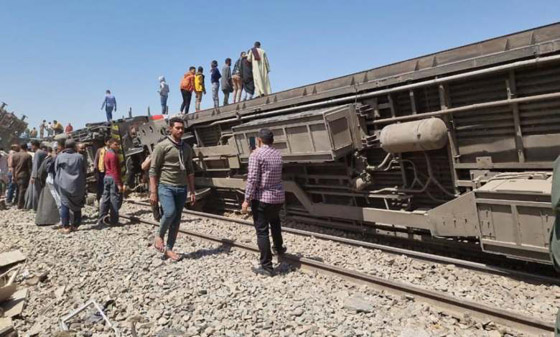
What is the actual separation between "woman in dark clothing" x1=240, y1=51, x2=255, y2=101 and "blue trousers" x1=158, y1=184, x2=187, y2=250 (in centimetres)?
663

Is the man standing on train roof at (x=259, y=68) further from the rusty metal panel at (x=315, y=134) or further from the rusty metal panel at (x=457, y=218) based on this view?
the rusty metal panel at (x=457, y=218)

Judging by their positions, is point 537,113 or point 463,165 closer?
point 537,113

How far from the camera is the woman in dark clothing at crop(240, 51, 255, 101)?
11750 mm

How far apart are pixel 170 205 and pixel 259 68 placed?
22.0 feet

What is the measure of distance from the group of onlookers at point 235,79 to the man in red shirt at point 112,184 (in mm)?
4521

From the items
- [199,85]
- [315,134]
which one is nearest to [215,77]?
[199,85]

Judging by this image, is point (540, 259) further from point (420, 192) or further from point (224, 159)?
point (224, 159)

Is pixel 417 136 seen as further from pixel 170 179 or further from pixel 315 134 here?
pixel 170 179

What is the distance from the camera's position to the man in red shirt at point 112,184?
850 centimetres

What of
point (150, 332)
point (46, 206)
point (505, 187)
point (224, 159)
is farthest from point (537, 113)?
point (46, 206)

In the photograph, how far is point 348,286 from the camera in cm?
474

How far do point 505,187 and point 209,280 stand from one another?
3874 mm

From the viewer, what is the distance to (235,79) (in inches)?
Result: 479

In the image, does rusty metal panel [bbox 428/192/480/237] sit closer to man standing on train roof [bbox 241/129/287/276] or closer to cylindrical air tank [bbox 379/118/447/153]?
cylindrical air tank [bbox 379/118/447/153]
